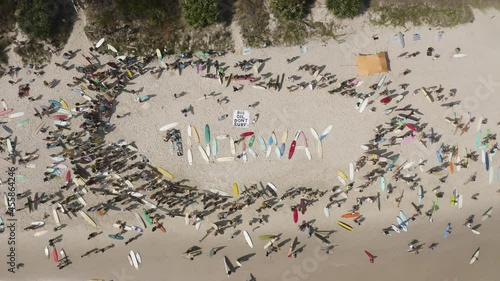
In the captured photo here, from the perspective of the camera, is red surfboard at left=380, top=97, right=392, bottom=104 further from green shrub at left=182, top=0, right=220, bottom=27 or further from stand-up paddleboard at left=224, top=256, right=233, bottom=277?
stand-up paddleboard at left=224, top=256, right=233, bottom=277

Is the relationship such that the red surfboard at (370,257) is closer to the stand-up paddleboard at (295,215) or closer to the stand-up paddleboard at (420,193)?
the stand-up paddleboard at (420,193)

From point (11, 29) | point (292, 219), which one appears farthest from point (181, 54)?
point (292, 219)

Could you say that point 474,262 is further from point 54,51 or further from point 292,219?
point 54,51

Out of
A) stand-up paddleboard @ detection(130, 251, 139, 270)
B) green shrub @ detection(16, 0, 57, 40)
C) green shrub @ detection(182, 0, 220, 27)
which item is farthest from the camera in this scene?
stand-up paddleboard @ detection(130, 251, 139, 270)

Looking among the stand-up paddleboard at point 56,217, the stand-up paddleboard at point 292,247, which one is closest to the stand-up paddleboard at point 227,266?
the stand-up paddleboard at point 292,247

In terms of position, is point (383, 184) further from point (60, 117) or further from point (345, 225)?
point (60, 117)

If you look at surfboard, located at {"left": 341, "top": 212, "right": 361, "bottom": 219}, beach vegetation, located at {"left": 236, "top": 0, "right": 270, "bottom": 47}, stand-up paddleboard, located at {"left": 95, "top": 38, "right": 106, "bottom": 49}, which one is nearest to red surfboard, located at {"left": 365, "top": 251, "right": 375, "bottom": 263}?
surfboard, located at {"left": 341, "top": 212, "right": 361, "bottom": 219}

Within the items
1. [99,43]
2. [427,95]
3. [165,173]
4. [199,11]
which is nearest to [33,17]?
[99,43]
